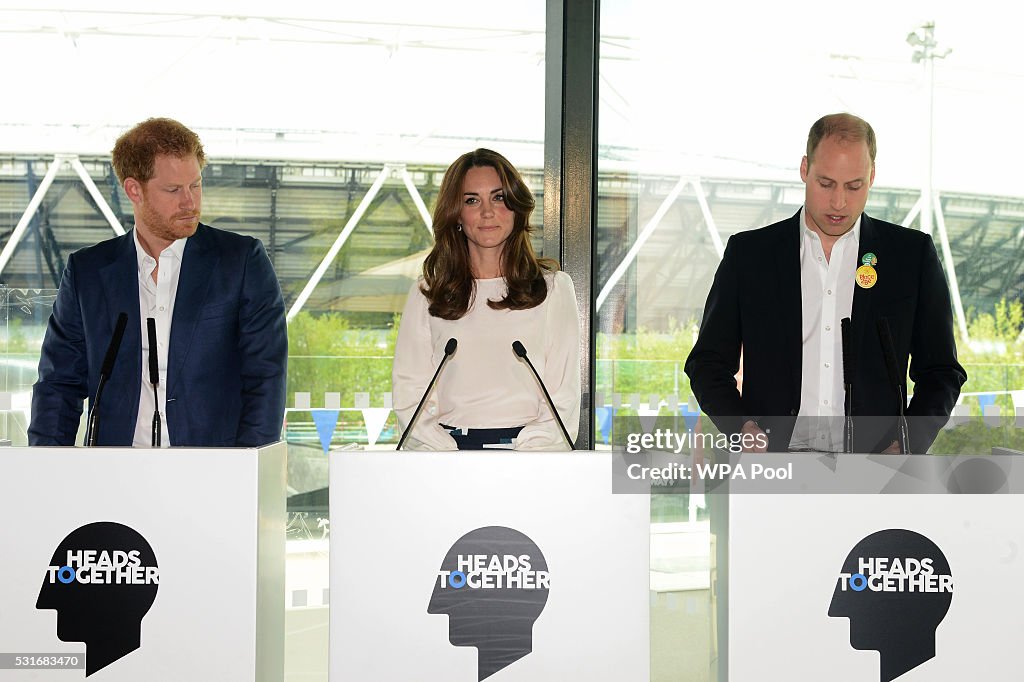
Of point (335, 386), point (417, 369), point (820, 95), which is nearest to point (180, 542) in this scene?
point (417, 369)

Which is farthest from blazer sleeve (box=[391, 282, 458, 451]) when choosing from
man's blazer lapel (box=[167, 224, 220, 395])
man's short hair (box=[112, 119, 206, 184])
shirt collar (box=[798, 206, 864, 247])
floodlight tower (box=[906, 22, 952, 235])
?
floodlight tower (box=[906, 22, 952, 235])

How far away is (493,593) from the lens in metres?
1.81

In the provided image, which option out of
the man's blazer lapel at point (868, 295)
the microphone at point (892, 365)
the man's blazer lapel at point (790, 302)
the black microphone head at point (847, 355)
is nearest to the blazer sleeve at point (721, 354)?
the man's blazer lapel at point (790, 302)

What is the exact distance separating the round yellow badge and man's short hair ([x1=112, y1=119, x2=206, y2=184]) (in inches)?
71.1

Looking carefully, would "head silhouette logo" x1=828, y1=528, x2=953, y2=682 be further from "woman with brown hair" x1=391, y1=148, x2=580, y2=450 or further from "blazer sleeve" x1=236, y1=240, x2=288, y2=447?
"blazer sleeve" x1=236, y1=240, x2=288, y2=447

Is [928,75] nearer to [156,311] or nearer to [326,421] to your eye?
[326,421]

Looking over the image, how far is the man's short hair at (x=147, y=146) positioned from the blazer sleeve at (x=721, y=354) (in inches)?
57.9

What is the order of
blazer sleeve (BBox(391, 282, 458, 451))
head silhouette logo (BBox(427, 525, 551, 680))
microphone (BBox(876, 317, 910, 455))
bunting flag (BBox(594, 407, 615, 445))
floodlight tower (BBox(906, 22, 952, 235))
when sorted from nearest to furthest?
head silhouette logo (BBox(427, 525, 551, 680)) → microphone (BBox(876, 317, 910, 455)) → blazer sleeve (BBox(391, 282, 458, 451)) → floodlight tower (BBox(906, 22, 952, 235)) → bunting flag (BBox(594, 407, 615, 445))

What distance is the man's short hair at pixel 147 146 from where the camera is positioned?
2.69 meters

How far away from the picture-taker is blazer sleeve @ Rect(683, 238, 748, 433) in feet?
8.23

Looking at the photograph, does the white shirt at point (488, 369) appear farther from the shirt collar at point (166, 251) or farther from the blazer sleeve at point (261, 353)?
the shirt collar at point (166, 251)

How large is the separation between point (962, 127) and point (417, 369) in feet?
6.63

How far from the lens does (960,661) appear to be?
5.96 feet

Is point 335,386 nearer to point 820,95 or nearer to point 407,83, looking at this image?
point 407,83
